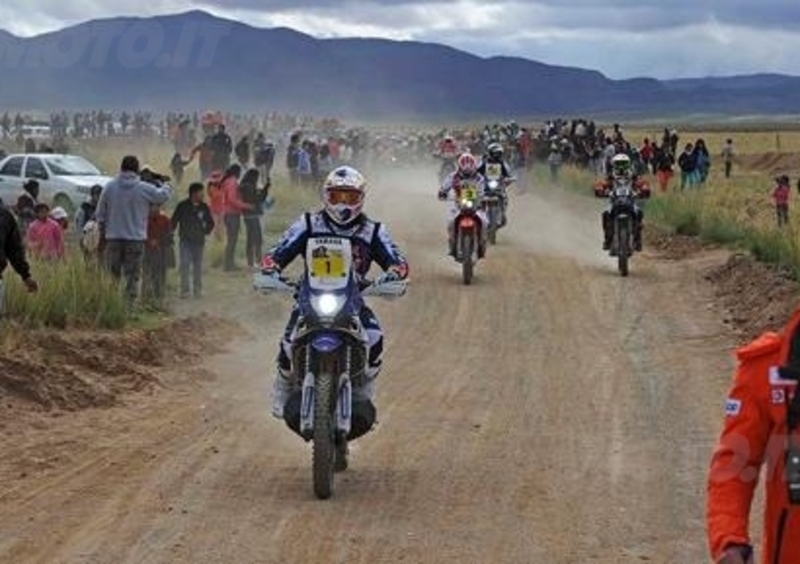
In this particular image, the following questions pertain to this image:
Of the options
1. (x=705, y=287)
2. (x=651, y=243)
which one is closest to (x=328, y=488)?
(x=705, y=287)

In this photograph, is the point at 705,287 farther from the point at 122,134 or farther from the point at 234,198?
the point at 122,134

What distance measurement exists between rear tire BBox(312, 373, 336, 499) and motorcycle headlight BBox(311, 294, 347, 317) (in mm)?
355

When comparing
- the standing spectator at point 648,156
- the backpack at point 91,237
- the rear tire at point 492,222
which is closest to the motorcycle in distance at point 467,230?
the rear tire at point 492,222

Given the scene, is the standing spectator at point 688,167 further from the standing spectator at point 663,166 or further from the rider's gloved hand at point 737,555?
the rider's gloved hand at point 737,555

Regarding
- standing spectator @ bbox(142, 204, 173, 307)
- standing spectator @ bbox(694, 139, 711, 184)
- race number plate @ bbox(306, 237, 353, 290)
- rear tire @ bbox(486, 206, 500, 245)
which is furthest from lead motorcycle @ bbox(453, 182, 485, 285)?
standing spectator @ bbox(694, 139, 711, 184)

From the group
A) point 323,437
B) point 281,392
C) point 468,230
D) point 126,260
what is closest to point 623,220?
point 468,230

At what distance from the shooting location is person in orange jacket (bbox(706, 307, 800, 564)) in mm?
3574

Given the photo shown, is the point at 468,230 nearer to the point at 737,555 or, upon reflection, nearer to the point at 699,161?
the point at 737,555

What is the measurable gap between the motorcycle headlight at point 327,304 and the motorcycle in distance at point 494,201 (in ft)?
50.4

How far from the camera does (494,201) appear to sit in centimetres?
2466

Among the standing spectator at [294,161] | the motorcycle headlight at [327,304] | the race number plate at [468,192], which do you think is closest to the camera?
the motorcycle headlight at [327,304]

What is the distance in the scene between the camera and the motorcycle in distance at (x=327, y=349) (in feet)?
27.8

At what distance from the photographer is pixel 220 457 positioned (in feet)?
31.9

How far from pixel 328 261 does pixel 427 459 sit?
5.60ft
